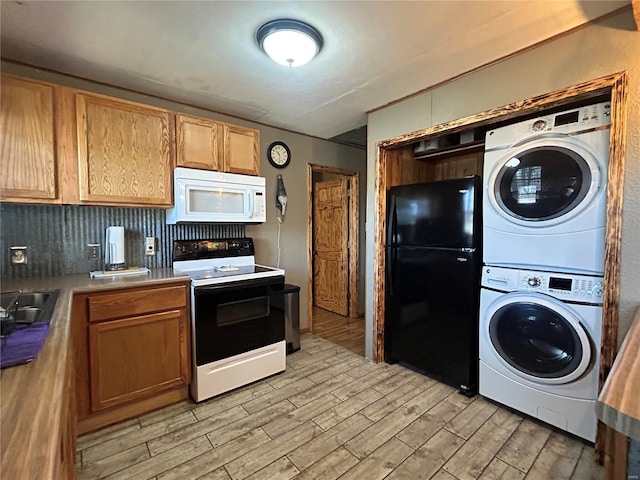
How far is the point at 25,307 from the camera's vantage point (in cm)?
161

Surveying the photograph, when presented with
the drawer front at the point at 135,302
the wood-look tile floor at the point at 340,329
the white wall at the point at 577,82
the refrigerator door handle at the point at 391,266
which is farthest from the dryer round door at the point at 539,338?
the drawer front at the point at 135,302

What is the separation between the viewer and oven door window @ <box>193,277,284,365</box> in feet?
7.34

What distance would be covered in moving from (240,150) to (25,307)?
1.83 m

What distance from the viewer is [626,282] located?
1.62 m

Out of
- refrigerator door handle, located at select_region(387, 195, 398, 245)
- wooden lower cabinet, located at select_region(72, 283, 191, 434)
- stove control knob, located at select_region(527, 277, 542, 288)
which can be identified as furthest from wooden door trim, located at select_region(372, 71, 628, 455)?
wooden lower cabinet, located at select_region(72, 283, 191, 434)

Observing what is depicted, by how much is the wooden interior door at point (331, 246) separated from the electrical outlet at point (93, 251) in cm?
286

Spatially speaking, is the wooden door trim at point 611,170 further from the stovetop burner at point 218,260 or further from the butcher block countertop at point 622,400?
the stovetop burner at point 218,260

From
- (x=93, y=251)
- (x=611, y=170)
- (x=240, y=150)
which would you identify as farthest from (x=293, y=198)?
(x=611, y=170)

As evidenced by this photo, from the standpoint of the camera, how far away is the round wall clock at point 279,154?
3.37m

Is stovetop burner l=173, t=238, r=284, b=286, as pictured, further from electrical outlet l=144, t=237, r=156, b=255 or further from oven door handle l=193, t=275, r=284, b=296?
electrical outlet l=144, t=237, r=156, b=255

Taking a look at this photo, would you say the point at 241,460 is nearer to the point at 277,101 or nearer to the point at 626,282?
the point at 626,282

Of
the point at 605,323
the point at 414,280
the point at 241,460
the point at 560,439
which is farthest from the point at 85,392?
the point at 605,323

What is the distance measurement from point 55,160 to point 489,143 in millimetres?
2944

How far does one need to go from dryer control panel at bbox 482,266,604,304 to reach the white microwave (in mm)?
1955
